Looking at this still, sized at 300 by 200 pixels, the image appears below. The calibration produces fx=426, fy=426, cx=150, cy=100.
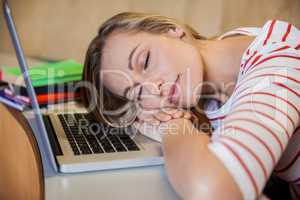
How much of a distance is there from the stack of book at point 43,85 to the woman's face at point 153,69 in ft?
1.04

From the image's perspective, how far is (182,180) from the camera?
0.61 m

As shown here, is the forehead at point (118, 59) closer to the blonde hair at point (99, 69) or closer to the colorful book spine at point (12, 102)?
the blonde hair at point (99, 69)

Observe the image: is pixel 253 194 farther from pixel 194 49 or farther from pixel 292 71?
pixel 194 49

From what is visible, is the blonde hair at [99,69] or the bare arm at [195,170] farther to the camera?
the blonde hair at [99,69]

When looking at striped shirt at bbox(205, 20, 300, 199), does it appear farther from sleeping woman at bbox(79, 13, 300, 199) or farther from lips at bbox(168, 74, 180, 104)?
lips at bbox(168, 74, 180, 104)

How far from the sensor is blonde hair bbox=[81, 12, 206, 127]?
94 cm

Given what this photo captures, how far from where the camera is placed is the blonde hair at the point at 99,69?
37.1 inches

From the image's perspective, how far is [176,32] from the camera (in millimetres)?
954

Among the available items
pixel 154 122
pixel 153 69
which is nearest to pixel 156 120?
pixel 154 122

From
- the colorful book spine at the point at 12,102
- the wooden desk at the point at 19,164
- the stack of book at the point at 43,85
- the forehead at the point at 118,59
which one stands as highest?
the forehead at the point at 118,59

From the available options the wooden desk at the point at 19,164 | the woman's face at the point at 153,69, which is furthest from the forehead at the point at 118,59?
the wooden desk at the point at 19,164

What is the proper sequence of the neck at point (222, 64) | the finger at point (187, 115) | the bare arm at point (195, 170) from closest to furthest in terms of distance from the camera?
the bare arm at point (195, 170)
the finger at point (187, 115)
the neck at point (222, 64)

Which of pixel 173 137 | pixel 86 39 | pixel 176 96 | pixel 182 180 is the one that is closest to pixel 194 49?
pixel 176 96

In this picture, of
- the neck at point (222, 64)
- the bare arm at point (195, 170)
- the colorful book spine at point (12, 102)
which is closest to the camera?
the bare arm at point (195, 170)
